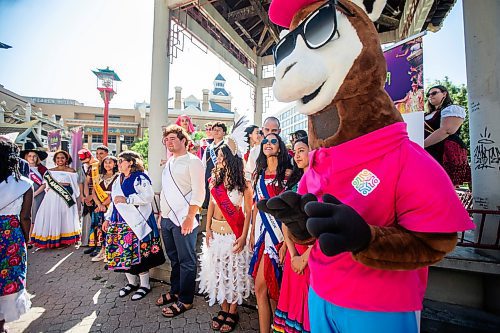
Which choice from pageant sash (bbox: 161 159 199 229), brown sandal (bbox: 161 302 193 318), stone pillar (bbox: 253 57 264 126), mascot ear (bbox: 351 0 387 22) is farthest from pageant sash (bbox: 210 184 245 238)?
stone pillar (bbox: 253 57 264 126)

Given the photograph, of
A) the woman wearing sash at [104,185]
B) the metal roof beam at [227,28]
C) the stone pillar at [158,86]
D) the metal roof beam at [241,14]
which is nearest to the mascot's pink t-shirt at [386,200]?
the woman wearing sash at [104,185]

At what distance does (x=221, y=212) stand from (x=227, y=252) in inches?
16.8

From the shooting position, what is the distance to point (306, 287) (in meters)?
2.08

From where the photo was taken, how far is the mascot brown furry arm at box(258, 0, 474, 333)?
0.89 metres

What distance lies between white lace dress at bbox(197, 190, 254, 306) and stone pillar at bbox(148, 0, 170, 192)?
386cm

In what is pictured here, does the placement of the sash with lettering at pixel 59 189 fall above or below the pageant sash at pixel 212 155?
below

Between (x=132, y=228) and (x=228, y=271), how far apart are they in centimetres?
152

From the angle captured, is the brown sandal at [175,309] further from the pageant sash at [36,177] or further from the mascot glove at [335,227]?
the pageant sash at [36,177]

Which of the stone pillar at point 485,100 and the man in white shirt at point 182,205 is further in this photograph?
the man in white shirt at point 182,205

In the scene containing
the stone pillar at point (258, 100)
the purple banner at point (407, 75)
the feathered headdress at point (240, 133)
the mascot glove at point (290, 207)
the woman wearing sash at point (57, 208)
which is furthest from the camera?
the stone pillar at point (258, 100)

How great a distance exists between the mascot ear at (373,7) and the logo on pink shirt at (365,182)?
0.77m

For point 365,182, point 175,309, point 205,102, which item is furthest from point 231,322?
point 205,102

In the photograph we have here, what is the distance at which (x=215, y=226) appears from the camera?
9.77 feet

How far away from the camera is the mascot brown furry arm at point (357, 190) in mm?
886
